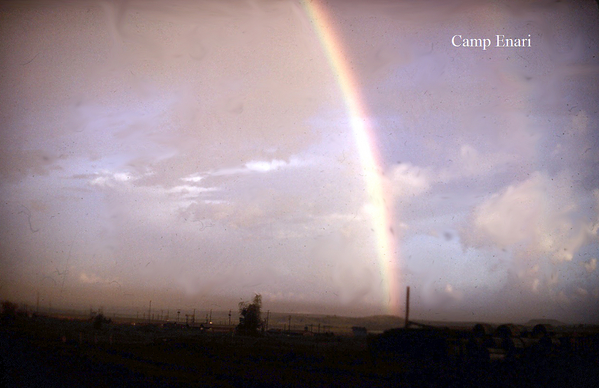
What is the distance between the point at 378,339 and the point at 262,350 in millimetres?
5884

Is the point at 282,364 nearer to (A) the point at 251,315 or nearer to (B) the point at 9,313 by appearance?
(B) the point at 9,313

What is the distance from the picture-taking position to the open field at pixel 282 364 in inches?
584

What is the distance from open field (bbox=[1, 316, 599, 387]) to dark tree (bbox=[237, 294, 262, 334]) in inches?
859

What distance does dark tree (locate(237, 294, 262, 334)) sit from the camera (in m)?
47.7

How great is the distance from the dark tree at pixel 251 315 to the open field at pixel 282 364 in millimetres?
21831

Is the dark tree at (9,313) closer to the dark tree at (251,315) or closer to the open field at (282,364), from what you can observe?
the open field at (282,364)

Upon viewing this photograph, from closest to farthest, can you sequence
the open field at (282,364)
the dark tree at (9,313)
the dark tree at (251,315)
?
the open field at (282,364) < the dark tree at (9,313) < the dark tree at (251,315)

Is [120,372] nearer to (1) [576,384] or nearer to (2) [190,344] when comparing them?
(2) [190,344]

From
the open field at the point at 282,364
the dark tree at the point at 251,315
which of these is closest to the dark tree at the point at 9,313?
the open field at the point at 282,364

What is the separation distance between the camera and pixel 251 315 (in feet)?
160

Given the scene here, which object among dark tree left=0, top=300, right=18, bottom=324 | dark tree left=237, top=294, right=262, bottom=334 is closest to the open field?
dark tree left=0, top=300, right=18, bottom=324

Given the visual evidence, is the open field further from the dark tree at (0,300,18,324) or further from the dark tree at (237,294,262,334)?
the dark tree at (237,294,262,334)

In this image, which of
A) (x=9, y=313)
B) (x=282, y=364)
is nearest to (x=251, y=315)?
(x=9, y=313)

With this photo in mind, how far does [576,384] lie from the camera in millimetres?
15117
